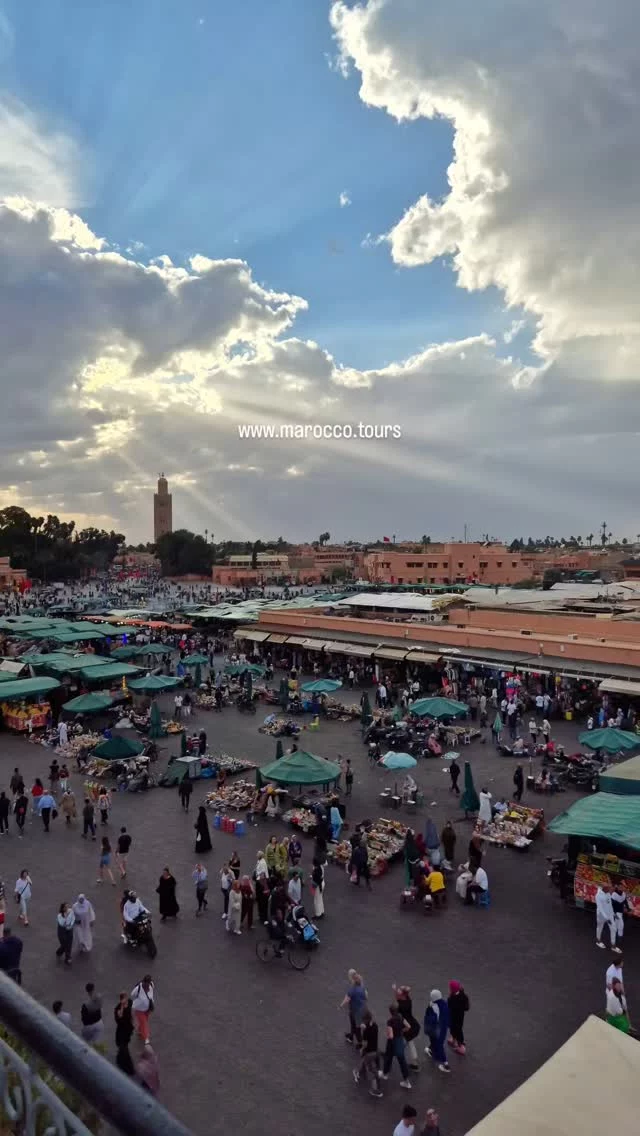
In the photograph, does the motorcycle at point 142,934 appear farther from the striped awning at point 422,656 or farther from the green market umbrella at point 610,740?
the striped awning at point 422,656

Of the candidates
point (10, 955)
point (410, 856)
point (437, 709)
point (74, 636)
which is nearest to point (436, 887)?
point (410, 856)

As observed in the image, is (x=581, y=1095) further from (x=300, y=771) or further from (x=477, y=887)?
(x=300, y=771)

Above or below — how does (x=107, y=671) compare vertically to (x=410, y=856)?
above

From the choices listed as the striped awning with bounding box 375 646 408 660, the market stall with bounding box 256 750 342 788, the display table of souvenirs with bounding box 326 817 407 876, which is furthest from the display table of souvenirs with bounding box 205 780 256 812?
the striped awning with bounding box 375 646 408 660

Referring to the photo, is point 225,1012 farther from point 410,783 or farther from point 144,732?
point 144,732

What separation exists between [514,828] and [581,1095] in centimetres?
813

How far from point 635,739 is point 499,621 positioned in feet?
43.0

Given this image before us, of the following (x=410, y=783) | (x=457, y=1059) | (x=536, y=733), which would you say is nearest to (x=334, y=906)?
(x=457, y=1059)

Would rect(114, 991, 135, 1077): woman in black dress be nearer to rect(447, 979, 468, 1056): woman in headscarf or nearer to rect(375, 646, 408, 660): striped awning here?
rect(447, 979, 468, 1056): woman in headscarf

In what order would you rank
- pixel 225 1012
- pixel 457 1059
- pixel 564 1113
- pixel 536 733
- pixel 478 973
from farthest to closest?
1. pixel 536 733
2. pixel 478 973
3. pixel 225 1012
4. pixel 457 1059
5. pixel 564 1113

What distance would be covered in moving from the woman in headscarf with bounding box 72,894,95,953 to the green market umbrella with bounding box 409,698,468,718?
34.6 ft

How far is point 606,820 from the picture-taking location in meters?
9.95

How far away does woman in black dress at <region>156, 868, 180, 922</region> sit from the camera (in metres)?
9.69

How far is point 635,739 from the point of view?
15469mm
